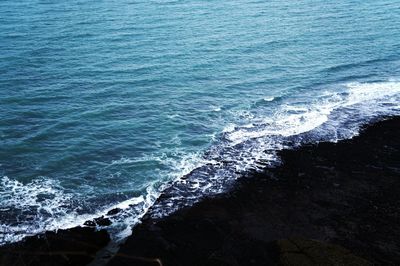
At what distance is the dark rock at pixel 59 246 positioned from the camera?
24.5m

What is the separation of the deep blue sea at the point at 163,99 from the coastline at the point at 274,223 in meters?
1.64

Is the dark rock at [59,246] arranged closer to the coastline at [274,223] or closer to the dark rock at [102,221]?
the coastline at [274,223]

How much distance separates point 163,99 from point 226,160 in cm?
1435

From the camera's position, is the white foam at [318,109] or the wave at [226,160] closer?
the wave at [226,160]

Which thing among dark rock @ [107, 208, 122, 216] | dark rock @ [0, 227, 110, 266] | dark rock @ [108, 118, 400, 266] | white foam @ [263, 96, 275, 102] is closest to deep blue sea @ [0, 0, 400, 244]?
dark rock @ [107, 208, 122, 216]

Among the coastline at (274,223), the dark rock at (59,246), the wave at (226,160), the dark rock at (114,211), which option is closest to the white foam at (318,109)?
the wave at (226,160)

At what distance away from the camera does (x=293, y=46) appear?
6341 centimetres

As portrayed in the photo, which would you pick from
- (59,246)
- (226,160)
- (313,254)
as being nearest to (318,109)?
(226,160)

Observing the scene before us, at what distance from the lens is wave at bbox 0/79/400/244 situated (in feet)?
97.2

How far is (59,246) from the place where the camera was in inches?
1026

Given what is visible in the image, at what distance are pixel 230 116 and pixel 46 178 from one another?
19635mm

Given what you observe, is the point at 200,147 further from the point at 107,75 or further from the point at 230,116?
the point at 107,75

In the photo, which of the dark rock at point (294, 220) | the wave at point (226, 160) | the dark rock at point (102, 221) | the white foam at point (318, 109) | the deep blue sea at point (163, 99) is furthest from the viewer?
the white foam at point (318, 109)

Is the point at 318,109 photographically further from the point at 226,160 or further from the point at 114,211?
the point at 114,211
